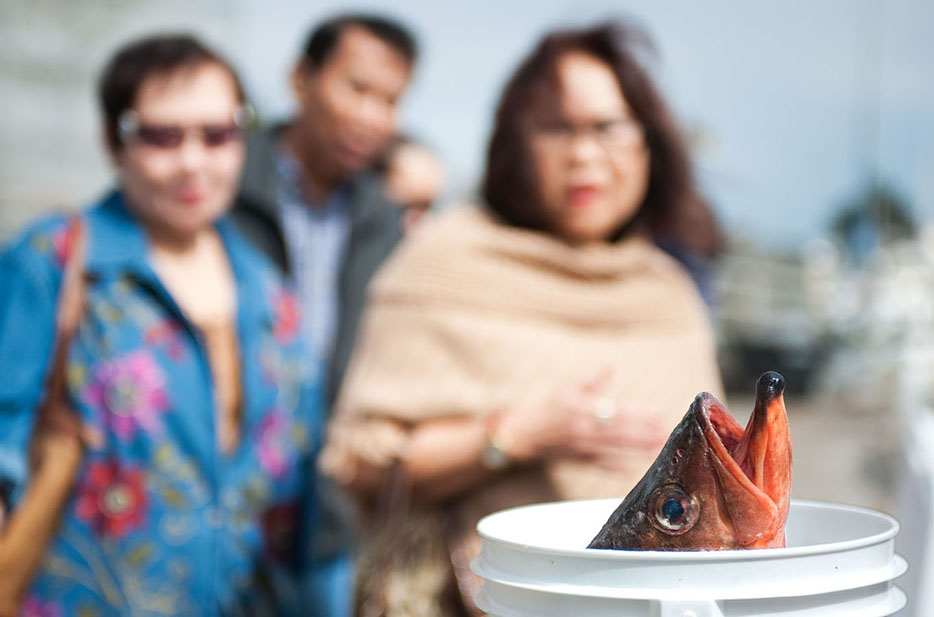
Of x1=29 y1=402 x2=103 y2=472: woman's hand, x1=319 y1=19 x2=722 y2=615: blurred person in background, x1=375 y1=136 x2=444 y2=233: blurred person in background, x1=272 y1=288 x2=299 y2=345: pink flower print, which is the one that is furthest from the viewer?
x1=375 y1=136 x2=444 y2=233: blurred person in background

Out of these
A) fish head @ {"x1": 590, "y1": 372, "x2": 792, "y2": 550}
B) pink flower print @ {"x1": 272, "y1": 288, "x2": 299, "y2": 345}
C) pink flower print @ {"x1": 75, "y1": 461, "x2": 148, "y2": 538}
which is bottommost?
pink flower print @ {"x1": 75, "y1": 461, "x2": 148, "y2": 538}

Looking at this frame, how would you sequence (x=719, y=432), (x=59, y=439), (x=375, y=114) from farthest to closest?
(x=375, y=114) < (x=59, y=439) < (x=719, y=432)

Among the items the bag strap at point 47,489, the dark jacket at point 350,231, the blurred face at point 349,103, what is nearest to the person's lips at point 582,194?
the bag strap at point 47,489

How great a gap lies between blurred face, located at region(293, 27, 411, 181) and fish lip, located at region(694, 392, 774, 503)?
9.95ft

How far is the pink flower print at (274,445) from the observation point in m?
2.96

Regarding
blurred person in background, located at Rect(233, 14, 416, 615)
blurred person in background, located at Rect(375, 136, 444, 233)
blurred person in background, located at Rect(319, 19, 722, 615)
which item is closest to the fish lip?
blurred person in background, located at Rect(319, 19, 722, 615)

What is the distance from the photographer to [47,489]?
2605 millimetres

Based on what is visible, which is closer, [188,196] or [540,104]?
[540,104]

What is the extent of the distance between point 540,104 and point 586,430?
81 cm

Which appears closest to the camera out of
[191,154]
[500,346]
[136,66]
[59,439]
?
[500,346]

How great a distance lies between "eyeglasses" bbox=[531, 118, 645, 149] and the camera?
258 cm

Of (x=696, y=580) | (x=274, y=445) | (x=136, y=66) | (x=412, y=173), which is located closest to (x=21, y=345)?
(x=274, y=445)

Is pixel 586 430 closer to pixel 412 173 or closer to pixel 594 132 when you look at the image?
pixel 594 132

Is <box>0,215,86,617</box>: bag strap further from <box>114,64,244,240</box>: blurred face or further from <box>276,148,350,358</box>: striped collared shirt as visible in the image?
<box>276,148,350,358</box>: striped collared shirt
